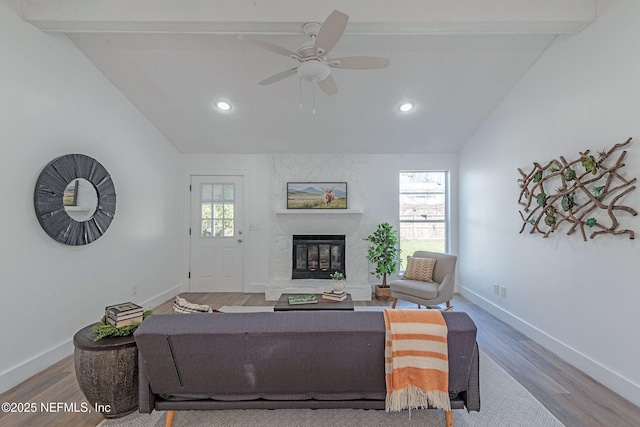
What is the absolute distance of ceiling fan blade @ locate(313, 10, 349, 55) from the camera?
2.04m

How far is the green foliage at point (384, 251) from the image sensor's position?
17.0 feet

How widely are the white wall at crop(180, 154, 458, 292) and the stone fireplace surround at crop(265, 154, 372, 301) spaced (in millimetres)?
18

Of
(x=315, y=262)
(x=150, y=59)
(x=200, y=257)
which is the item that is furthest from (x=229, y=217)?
(x=150, y=59)

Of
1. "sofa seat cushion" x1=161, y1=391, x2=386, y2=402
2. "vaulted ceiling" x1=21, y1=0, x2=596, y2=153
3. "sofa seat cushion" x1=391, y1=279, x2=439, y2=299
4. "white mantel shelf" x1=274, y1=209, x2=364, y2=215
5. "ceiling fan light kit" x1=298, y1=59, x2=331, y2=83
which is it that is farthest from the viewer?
"white mantel shelf" x1=274, y1=209, x2=364, y2=215

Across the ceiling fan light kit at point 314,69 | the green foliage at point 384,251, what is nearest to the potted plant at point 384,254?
the green foliage at point 384,251

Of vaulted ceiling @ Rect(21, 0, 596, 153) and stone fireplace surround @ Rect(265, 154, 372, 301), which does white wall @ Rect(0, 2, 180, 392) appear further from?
stone fireplace surround @ Rect(265, 154, 372, 301)

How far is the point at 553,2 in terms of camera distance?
9.18ft

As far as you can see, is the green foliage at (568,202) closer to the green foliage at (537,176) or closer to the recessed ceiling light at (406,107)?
the green foliage at (537,176)

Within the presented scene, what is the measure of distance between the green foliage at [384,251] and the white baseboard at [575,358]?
150 centimetres

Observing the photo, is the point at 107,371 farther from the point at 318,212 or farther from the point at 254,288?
the point at 318,212

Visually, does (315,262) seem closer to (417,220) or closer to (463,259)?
(417,220)

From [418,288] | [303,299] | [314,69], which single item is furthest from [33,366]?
[418,288]

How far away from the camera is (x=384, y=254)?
5.20m

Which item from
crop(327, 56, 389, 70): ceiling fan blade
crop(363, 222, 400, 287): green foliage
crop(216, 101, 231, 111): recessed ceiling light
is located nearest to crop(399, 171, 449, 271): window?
crop(363, 222, 400, 287): green foliage
